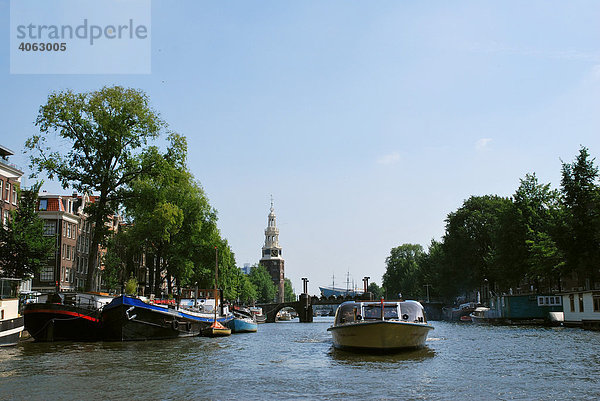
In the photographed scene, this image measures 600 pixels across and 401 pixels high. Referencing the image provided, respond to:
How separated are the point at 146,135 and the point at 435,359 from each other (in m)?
30.1

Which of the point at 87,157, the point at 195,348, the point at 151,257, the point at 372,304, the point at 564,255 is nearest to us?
the point at 372,304

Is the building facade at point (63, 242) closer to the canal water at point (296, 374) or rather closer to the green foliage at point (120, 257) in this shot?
the green foliage at point (120, 257)

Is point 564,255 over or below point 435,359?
over

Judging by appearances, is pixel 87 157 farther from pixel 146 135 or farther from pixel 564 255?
pixel 564 255

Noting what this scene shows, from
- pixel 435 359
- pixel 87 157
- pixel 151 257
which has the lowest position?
pixel 435 359

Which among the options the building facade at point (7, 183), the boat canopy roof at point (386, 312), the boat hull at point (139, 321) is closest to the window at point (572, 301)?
the boat canopy roof at point (386, 312)

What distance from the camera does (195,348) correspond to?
38000 mm

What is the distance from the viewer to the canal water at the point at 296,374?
19.2m

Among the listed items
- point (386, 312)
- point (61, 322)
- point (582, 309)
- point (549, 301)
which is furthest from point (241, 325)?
point (386, 312)

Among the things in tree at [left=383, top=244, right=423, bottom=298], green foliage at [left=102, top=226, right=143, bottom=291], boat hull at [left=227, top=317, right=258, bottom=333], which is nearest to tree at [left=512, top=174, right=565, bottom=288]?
boat hull at [left=227, top=317, right=258, bottom=333]

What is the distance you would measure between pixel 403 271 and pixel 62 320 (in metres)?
134

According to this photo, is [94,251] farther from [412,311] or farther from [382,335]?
[382,335]

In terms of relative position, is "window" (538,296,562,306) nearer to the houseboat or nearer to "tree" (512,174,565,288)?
"tree" (512,174,565,288)

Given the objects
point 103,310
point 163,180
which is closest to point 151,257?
point 163,180
